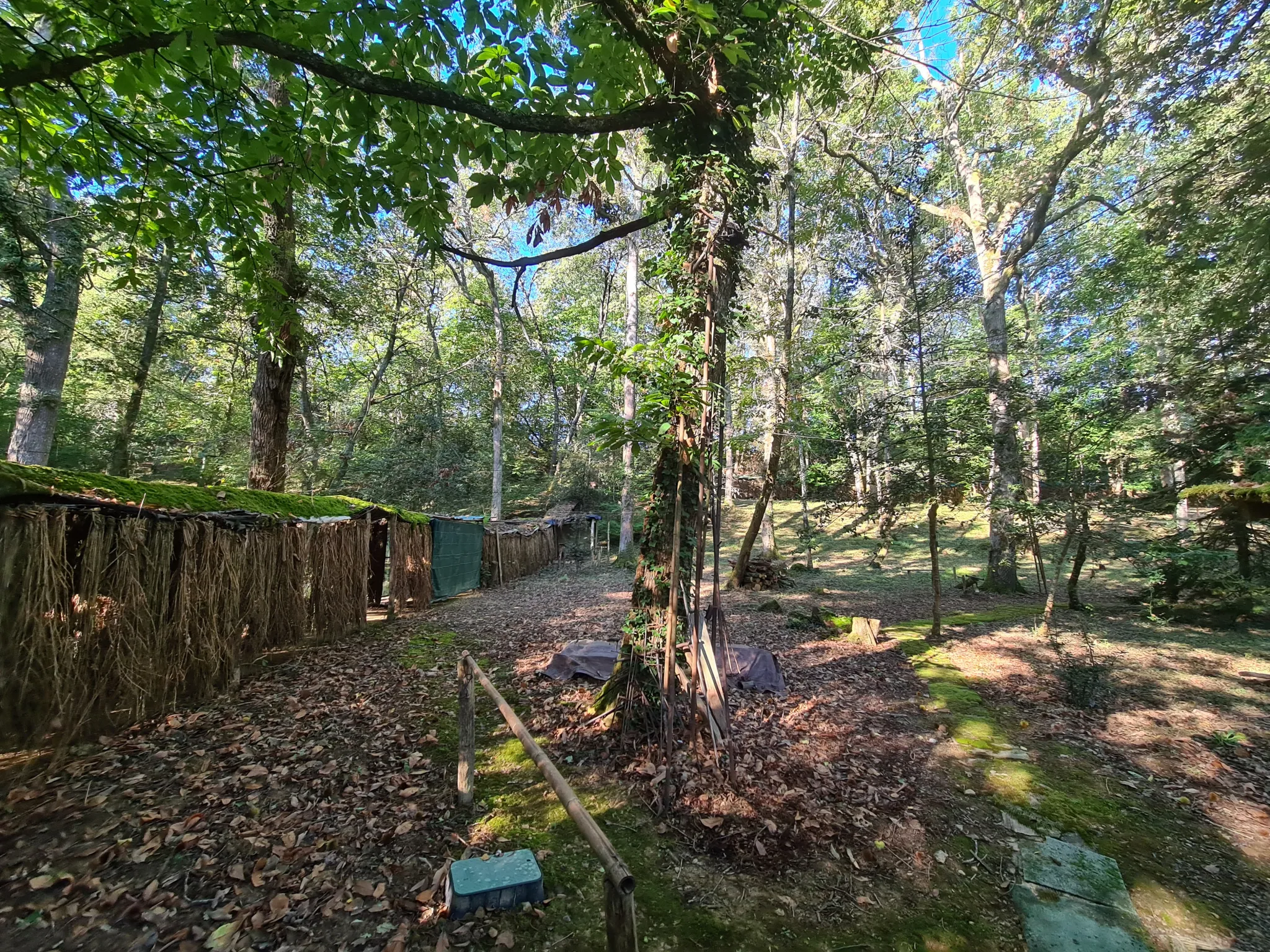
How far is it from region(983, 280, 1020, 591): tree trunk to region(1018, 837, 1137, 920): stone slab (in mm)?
5194

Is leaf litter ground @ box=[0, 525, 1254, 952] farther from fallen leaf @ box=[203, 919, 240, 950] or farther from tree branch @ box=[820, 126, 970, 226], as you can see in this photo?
tree branch @ box=[820, 126, 970, 226]

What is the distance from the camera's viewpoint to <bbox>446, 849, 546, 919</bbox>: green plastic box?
8.17 feet

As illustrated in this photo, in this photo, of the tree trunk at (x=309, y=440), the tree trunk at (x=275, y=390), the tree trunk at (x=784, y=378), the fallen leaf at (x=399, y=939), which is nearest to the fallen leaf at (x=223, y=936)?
the fallen leaf at (x=399, y=939)

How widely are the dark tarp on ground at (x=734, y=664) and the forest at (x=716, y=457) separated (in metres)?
0.26

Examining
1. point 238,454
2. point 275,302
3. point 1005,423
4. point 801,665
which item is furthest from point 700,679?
point 238,454

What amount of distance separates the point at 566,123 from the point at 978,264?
1253cm

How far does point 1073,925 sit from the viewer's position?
2604 mm

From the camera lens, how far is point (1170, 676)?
19.1ft

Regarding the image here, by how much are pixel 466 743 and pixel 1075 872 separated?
12.4 ft

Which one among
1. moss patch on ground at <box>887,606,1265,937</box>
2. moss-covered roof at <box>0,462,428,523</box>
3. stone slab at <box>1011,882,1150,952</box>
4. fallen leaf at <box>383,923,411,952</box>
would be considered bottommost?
stone slab at <box>1011,882,1150,952</box>

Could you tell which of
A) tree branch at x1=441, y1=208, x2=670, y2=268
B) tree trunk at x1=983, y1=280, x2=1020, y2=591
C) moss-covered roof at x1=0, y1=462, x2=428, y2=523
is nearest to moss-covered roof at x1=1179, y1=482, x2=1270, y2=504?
tree trunk at x1=983, y1=280, x2=1020, y2=591

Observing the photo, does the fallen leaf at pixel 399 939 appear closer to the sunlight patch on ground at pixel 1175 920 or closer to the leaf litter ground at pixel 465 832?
the leaf litter ground at pixel 465 832

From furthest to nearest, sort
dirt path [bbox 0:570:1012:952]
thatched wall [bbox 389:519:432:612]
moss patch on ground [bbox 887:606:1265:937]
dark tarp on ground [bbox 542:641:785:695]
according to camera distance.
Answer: thatched wall [bbox 389:519:432:612], dark tarp on ground [bbox 542:641:785:695], moss patch on ground [bbox 887:606:1265:937], dirt path [bbox 0:570:1012:952]

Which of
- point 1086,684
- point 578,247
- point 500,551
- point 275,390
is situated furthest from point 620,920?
point 500,551
